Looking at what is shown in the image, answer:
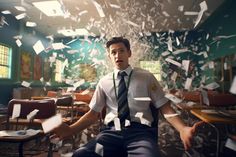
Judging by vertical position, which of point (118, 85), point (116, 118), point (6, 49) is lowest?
point (116, 118)

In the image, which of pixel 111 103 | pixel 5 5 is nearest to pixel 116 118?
pixel 111 103

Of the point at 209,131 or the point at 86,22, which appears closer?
the point at 209,131

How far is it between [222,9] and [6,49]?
707 centimetres

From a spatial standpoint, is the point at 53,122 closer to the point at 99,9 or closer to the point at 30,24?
the point at 99,9

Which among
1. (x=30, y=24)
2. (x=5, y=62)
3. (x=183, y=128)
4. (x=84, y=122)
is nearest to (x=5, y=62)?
(x=5, y=62)

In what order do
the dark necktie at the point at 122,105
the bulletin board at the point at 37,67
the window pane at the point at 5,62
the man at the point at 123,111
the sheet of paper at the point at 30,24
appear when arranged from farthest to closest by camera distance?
the bulletin board at the point at 37,67 < the sheet of paper at the point at 30,24 < the window pane at the point at 5,62 < the dark necktie at the point at 122,105 < the man at the point at 123,111

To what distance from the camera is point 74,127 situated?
1.57m

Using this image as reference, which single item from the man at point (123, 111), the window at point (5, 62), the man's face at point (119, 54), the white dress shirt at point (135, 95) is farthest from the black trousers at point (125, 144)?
the window at point (5, 62)

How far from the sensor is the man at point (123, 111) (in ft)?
4.83

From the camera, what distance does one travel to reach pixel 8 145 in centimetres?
409

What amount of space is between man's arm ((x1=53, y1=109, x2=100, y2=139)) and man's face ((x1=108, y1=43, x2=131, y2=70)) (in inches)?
16.9

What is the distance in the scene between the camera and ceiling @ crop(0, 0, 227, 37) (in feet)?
22.3

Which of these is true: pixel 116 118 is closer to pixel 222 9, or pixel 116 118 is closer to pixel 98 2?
pixel 98 2

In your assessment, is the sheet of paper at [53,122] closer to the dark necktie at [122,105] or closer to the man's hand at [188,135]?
the dark necktie at [122,105]
